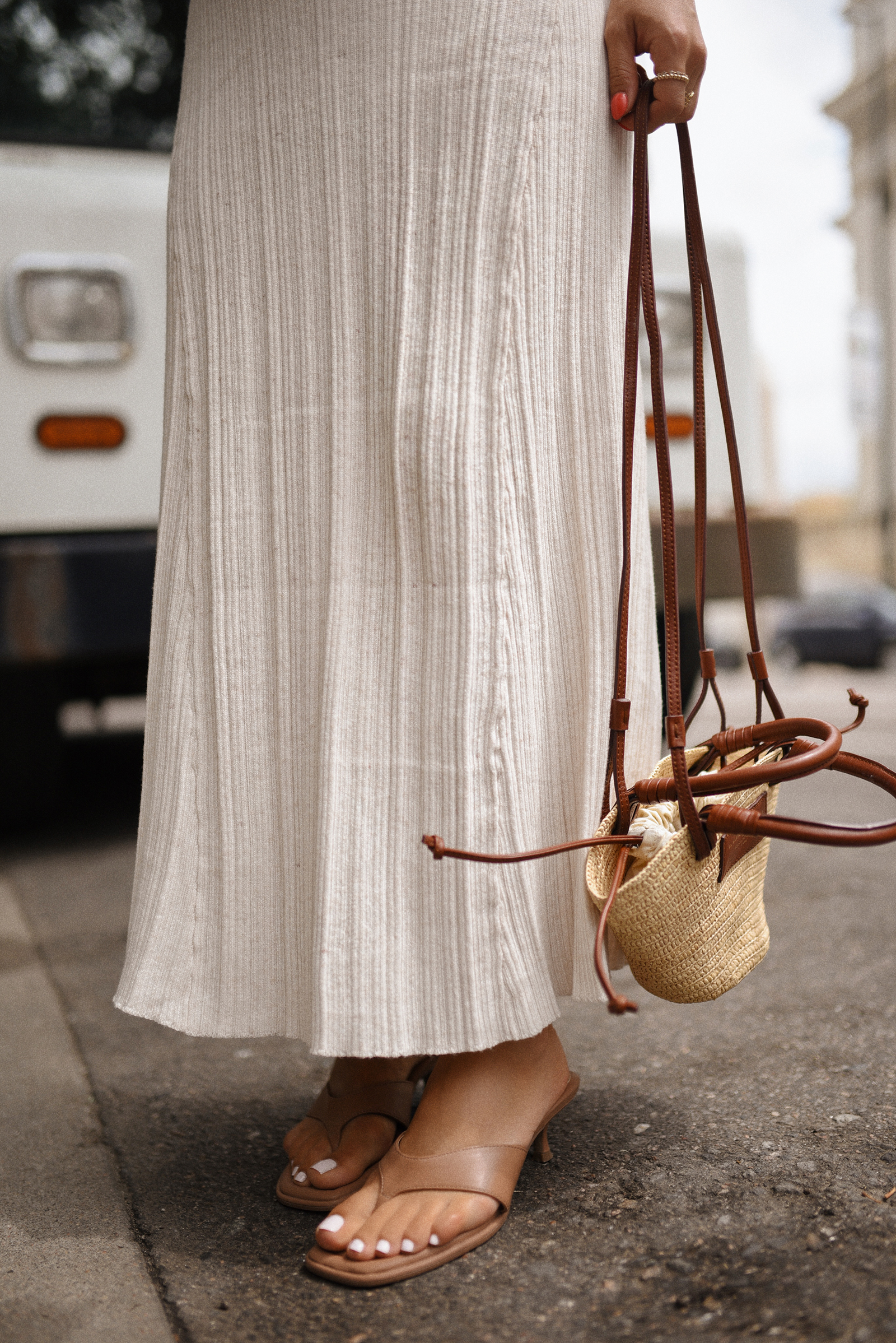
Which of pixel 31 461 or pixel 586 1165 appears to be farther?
pixel 31 461

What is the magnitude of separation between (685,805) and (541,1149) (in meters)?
0.37

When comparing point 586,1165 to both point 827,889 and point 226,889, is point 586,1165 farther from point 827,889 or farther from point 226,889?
point 827,889

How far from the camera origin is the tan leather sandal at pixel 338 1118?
103 cm

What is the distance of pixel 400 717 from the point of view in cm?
99

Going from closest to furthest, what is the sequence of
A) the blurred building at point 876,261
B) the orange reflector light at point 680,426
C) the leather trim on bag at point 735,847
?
the leather trim on bag at point 735,847
the orange reflector light at point 680,426
the blurred building at point 876,261

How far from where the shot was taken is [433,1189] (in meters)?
0.96

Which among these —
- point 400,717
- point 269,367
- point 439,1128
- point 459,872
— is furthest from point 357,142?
point 439,1128

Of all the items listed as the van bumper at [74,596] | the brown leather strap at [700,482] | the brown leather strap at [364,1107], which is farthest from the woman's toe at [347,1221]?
the van bumper at [74,596]

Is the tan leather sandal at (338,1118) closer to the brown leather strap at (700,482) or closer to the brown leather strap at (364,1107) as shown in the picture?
the brown leather strap at (364,1107)

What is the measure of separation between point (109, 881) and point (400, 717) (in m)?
1.42

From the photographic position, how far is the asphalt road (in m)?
0.86

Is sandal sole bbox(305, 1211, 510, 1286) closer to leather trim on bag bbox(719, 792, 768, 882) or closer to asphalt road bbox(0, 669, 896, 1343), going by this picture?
asphalt road bbox(0, 669, 896, 1343)

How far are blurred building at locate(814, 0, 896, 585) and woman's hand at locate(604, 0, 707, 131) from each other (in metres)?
13.2

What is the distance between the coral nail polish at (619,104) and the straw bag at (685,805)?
0.01 meters
